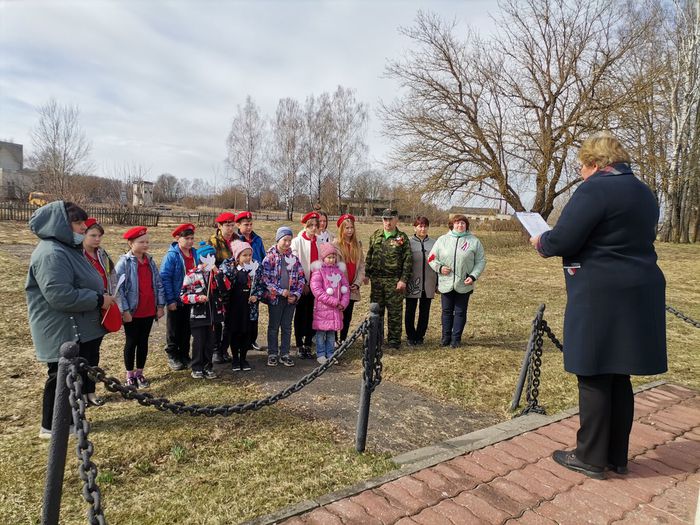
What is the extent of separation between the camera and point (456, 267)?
6.35m

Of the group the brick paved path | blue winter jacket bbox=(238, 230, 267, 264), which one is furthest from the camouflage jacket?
the brick paved path

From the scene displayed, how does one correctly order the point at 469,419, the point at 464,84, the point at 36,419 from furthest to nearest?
the point at 464,84 → the point at 469,419 → the point at 36,419

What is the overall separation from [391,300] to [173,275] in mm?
2774

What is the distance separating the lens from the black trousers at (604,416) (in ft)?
10.0

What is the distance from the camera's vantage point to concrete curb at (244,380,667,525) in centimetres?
273

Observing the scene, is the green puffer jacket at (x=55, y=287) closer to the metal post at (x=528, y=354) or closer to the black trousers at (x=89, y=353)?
the black trousers at (x=89, y=353)

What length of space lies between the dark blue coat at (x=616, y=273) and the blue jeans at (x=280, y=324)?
3432 millimetres

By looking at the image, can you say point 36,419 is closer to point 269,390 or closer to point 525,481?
point 269,390

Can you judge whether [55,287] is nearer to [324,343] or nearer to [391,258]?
[324,343]

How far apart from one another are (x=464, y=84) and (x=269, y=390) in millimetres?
20051

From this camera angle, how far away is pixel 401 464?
3363mm

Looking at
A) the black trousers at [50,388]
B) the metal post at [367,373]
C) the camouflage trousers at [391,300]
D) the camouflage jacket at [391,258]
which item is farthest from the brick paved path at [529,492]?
the camouflage jacket at [391,258]

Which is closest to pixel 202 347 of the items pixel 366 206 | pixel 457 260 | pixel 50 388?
pixel 50 388

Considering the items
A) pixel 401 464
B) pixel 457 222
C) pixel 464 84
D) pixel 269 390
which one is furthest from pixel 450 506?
pixel 464 84
